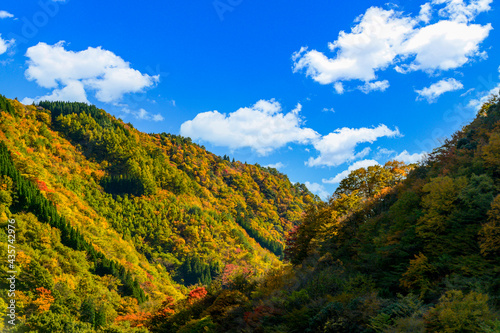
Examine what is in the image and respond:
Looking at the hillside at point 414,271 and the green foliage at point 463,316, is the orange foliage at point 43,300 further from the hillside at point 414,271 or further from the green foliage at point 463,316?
the green foliage at point 463,316

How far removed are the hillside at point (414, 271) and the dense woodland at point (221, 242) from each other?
0.26ft

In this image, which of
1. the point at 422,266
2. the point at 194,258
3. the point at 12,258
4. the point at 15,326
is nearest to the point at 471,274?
the point at 422,266

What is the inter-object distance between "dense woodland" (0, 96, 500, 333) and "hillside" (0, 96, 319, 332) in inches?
16.2

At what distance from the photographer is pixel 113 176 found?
11994cm

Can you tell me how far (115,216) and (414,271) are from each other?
340ft

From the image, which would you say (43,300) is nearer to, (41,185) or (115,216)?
(41,185)

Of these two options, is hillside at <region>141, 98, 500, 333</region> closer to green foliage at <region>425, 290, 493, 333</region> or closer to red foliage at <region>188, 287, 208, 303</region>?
green foliage at <region>425, 290, 493, 333</region>

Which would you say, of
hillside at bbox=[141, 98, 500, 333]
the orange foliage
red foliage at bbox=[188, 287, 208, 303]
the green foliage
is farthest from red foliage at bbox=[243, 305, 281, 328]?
the orange foliage

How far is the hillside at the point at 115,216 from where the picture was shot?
1815 inches

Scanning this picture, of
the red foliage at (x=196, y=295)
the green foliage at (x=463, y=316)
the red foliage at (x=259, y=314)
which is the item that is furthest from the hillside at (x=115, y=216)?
the green foliage at (x=463, y=316)

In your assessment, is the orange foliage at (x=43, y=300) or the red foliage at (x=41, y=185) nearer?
the orange foliage at (x=43, y=300)

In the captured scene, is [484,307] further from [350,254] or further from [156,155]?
[156,155]

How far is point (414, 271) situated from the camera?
14703 millimetres

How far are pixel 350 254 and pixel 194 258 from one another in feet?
298
